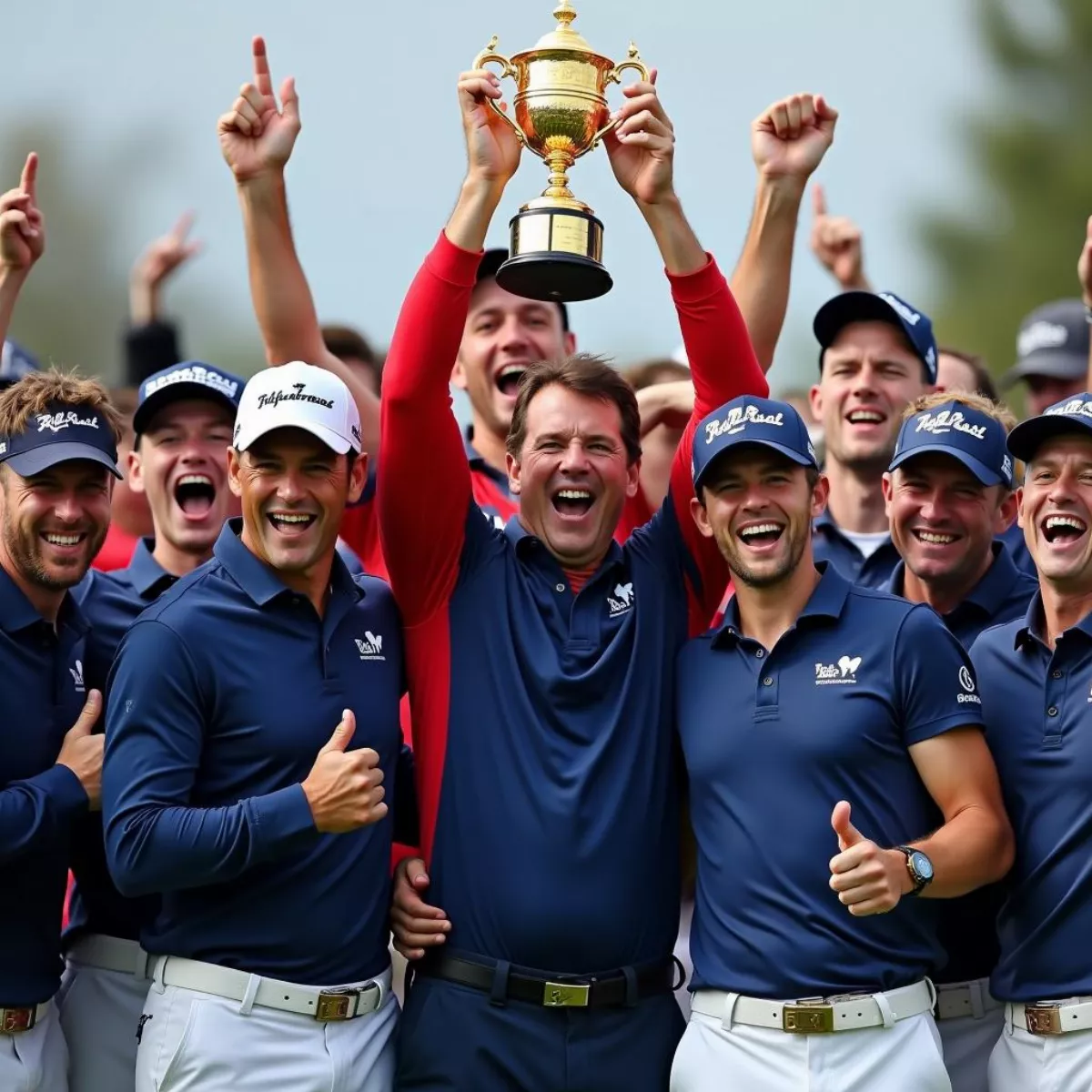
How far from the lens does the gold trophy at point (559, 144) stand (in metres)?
5.42

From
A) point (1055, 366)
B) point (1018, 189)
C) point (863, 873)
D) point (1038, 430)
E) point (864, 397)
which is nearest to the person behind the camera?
point (863, 873)

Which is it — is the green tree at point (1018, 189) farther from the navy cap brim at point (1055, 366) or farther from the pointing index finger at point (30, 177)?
the pointing index finger at point (30, 177)

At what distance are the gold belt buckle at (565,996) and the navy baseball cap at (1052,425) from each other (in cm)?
188

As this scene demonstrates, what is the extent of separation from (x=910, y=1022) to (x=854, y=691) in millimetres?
806

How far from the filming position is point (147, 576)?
600 cm

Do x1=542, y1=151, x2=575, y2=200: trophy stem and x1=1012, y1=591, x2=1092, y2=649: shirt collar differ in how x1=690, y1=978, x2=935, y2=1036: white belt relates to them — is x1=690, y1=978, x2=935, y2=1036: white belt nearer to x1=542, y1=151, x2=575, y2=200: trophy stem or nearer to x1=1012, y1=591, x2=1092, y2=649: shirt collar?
x1=1012, y1=591, x2=1092, y2=649: shirt collar

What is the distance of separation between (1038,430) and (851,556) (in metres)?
1.27

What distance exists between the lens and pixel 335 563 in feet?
17.5

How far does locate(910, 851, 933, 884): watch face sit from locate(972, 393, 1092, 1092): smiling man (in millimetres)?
434

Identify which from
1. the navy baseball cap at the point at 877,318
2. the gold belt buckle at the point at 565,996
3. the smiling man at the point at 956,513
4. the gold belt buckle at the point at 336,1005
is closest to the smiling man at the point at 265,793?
the gold belt buckle at the point at 336,1005

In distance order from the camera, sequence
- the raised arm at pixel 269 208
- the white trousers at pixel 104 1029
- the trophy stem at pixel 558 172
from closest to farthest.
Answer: the white trousers at pixel 104 1029
the trophy stem at pixel 558 172
the raised arm at pixel 269 208

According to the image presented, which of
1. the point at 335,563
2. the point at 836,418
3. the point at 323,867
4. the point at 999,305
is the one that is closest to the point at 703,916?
the point at 323,867

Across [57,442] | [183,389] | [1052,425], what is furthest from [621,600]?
[183,389]

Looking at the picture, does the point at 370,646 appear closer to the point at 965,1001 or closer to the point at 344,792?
the point at 344,792
